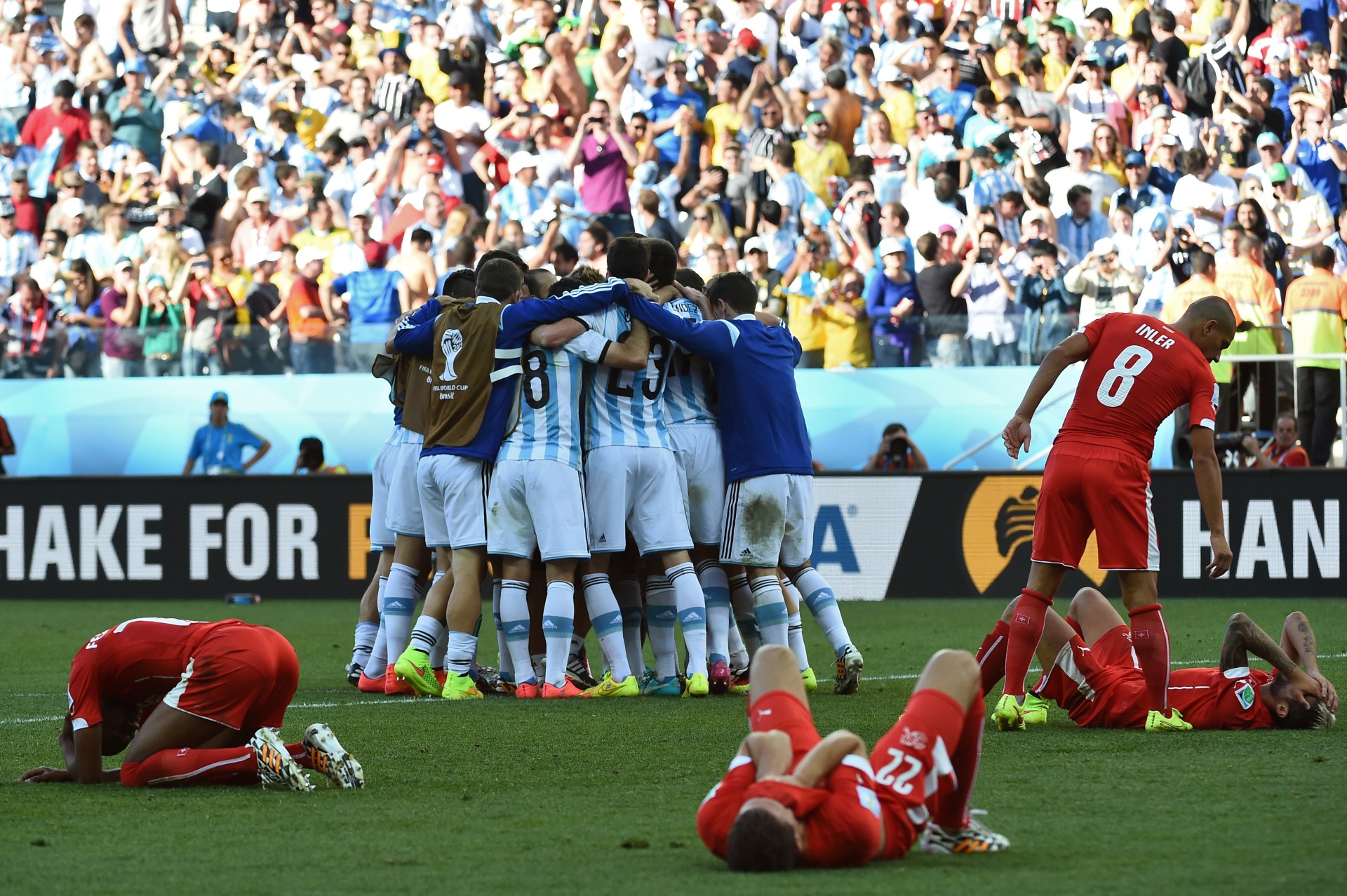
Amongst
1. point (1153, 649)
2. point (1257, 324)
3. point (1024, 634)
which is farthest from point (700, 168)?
point (1153, 649)

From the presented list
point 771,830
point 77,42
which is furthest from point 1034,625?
point 77,42

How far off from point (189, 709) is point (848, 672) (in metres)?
3.81

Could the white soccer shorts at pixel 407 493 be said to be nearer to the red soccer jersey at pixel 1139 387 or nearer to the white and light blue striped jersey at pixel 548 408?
the white and light blue striped jersey at pixel 548 408

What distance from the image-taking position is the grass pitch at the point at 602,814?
456cm

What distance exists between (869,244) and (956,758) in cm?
1364

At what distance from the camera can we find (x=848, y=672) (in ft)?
29.8

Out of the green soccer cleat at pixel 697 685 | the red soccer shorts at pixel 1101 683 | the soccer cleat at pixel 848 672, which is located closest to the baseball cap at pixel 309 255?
the green soccer cleat at pixel 697 685

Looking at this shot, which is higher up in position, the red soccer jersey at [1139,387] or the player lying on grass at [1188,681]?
the red soccer jersey at [1139,387]

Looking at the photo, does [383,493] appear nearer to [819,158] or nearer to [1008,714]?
[1008,714]

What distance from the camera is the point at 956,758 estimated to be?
187 inches

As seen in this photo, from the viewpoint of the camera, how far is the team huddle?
6.32 metres

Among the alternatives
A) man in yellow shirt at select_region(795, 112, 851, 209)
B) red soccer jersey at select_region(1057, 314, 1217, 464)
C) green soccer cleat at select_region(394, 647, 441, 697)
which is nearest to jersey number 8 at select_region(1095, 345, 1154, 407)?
red soccer jersey at select_region(1057, 314, 1217, 464)

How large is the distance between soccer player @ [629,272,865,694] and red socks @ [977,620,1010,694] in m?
1.08

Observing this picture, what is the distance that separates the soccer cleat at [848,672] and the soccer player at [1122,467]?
1457mm
